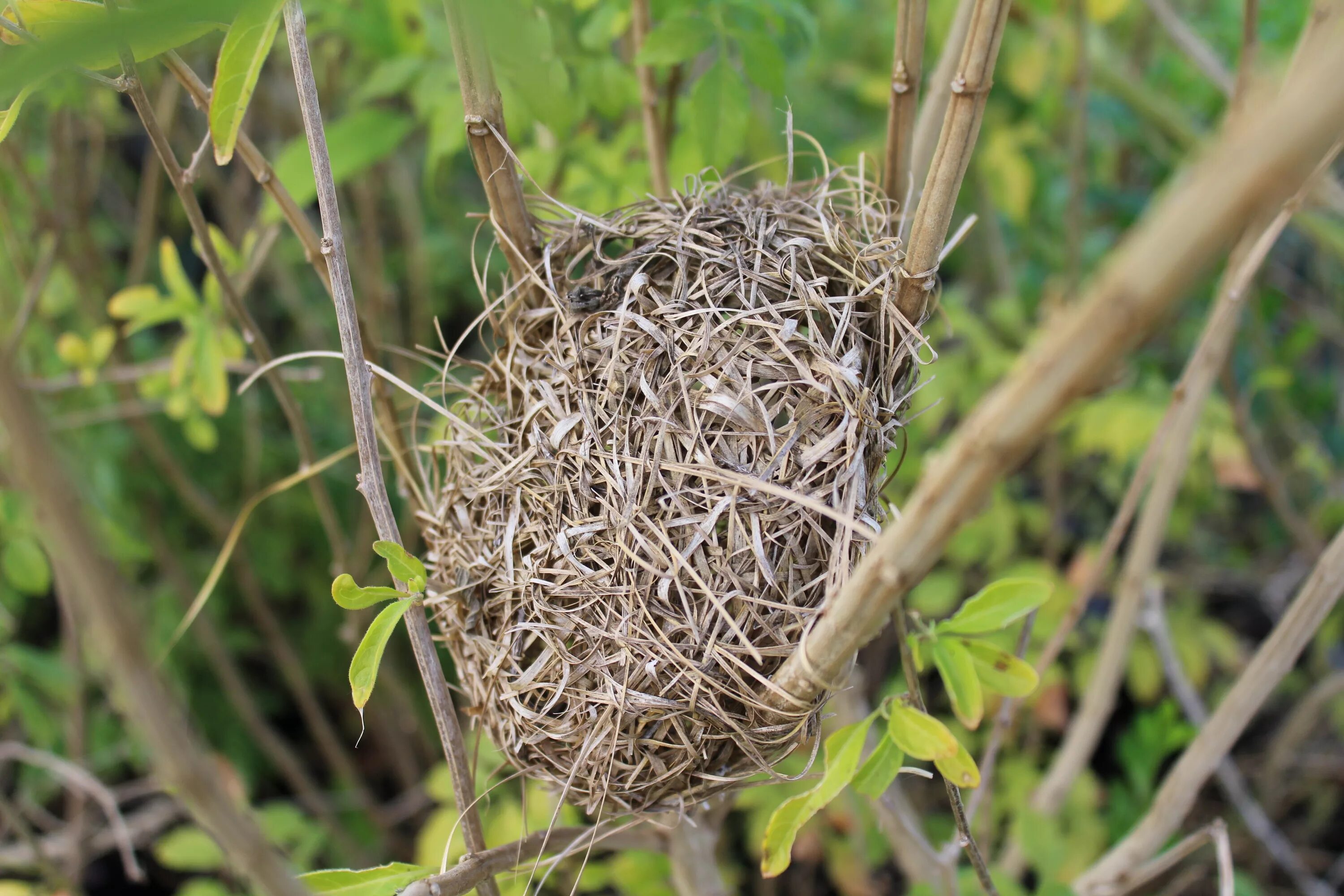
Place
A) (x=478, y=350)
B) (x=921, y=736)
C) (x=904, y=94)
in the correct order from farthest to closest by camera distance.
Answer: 1. (x=478, y=350)
2. (x=904, y=94)
3. (x=921, y=736)

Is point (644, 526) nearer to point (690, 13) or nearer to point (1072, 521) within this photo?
point (690, 13)

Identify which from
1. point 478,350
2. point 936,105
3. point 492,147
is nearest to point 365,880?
point 492,147

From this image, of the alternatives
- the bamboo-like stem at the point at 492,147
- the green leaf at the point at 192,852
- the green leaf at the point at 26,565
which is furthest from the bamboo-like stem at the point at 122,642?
the green leaf at the point at 192,852

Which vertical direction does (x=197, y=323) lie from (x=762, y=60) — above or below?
below

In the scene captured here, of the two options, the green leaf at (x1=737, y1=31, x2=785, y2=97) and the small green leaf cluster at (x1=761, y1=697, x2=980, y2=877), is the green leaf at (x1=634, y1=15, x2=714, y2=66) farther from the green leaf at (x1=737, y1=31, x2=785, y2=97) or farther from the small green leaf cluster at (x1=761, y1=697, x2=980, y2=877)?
the small green leaf cluster at (x1=761, y1=697, x2=980, y2=877)

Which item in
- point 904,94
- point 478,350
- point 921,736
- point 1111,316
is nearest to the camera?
point 1111,316

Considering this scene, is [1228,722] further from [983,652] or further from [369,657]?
[369,657]

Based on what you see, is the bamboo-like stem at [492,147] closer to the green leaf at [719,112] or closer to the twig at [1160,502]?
the green leaf at [719,112]

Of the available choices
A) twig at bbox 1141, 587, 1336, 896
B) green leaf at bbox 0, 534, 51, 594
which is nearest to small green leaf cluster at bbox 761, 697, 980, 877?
twig at bbox 1141, 587, 1336, 896
